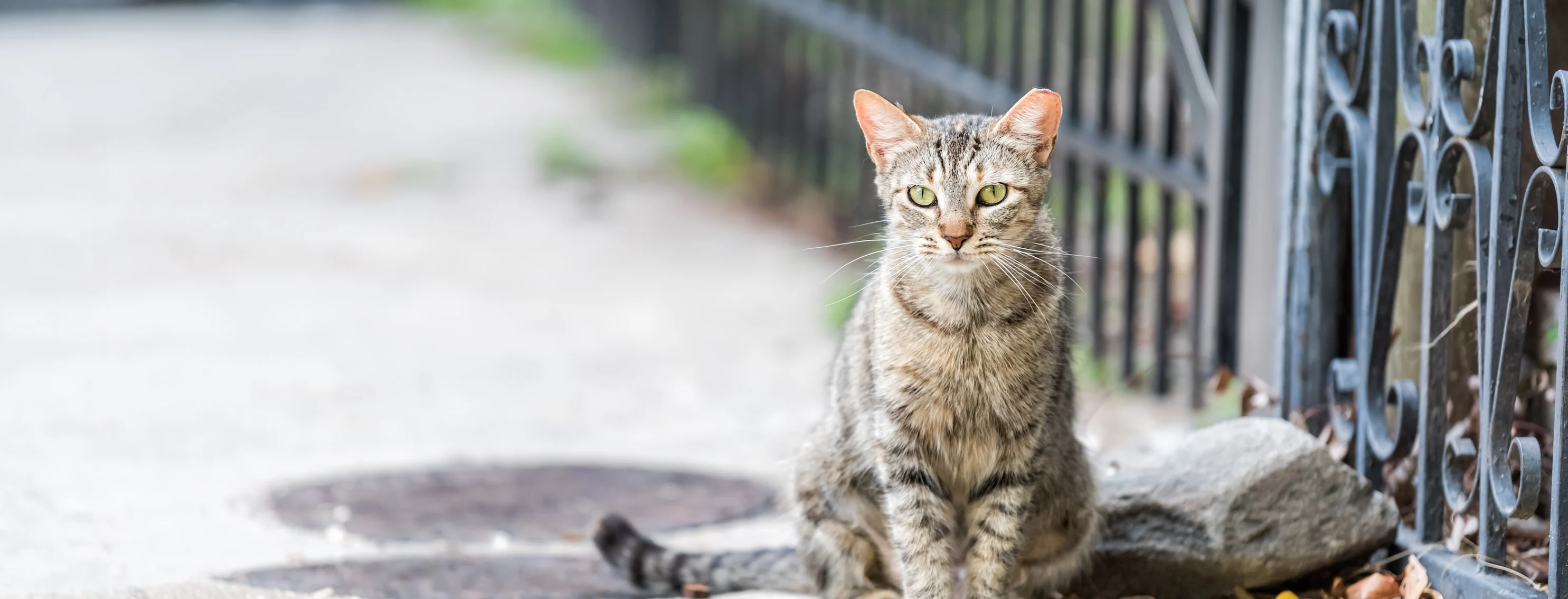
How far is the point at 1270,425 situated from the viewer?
346 centimetres

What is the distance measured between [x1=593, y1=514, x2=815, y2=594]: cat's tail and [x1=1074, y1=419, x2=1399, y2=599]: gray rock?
0.75 m

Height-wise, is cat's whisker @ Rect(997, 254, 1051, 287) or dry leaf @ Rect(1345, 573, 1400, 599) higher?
cat's whisker @ Rect(997, 254, 1051, 287)

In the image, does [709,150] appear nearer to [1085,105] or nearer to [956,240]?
[1085,105]

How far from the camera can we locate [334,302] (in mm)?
7449

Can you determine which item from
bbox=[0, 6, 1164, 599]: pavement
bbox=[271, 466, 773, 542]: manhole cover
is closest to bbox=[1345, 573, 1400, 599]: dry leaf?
bbox=[0, 6, 1164, 599]: pavement

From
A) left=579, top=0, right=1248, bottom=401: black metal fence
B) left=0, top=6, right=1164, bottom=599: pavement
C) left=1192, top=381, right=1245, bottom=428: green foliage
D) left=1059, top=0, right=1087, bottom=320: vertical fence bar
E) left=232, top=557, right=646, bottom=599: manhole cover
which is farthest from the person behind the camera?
left=1059, top=0, right=1087, bottom=320: vertical fence bar

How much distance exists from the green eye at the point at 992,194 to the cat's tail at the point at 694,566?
0.99 meters

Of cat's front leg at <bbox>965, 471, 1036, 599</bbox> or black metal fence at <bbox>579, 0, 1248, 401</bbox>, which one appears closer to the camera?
cat's front leg at <bbox>965, 471, 1036, 599</bbox>

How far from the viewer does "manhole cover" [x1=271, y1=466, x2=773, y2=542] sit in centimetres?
429

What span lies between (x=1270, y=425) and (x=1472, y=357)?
0.49 m

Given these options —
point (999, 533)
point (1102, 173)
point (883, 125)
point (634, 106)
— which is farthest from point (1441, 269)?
point (634, 106)

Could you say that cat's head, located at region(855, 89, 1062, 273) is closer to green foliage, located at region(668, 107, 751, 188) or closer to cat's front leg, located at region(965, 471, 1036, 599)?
cat's front leg, located at region(965, 471, 1036, 599)

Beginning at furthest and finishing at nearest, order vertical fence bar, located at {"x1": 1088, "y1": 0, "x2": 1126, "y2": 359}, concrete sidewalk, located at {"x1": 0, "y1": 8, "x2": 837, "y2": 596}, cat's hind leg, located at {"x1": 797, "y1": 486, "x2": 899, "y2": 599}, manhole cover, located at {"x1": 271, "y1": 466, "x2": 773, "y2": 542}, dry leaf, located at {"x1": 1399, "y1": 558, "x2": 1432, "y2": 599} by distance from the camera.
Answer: vertical fence bar, located at {"x1": 1088, "y1": 0, "x2": 1126, "y2": 359}, concrete sidewalk, located at {"x1": 0, "y1": 8, "x2": 837, "y2": 596}, manhole cover, located at {"x1": 271, "y1": 466, "x2": 773, "y2": 542}, cat's hind leg, located at {"x1": 797, "y1": 486, "x2": 899, "y2": 599}, dry leaf, located at {"x1": 1399, "y1": 558, "x2": 1432, "y2": 599}

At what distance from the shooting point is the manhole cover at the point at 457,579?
3.57 meters
